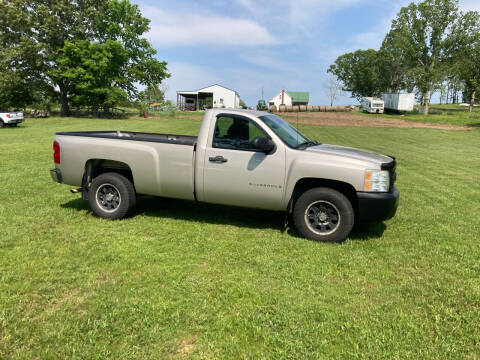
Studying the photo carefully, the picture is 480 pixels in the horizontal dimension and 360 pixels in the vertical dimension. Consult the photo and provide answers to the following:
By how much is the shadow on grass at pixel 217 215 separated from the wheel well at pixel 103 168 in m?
0.73

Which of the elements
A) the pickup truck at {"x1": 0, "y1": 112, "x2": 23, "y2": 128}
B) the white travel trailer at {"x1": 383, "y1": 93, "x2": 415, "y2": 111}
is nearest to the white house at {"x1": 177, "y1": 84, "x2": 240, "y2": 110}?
the white travel trailer at {"x1": 383, "y1": 93, "x2": 415, "y2": 111}

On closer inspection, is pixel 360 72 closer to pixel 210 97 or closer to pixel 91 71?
pixel 210 97

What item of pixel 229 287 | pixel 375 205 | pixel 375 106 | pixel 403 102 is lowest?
pixel 229 287

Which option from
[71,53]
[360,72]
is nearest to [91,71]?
[71,53]

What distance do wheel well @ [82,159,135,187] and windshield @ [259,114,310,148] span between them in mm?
2447

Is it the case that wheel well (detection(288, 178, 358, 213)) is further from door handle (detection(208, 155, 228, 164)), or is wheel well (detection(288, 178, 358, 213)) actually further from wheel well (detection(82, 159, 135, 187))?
wheel well (detection(82, 159, 135, 187))

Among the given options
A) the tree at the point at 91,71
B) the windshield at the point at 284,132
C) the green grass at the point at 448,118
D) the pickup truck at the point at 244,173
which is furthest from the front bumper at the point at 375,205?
the tree at the point at 91,71

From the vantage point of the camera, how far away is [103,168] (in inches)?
237

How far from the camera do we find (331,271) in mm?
4105

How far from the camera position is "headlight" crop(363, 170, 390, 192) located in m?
4.74

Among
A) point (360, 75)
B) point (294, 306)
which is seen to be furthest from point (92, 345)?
point (360, 75)

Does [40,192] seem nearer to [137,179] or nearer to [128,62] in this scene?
[137,179]

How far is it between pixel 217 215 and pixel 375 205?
2730 mm

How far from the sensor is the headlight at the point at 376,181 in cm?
474
